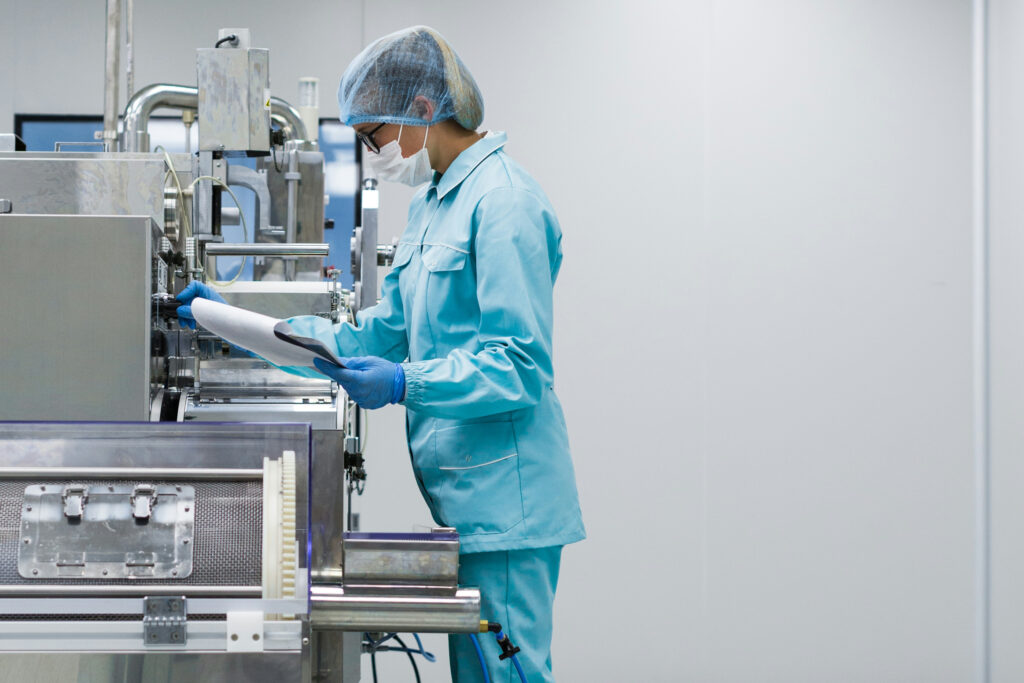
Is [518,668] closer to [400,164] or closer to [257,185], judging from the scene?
[400,164]

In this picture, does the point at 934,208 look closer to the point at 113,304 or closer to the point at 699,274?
the point at 699,274

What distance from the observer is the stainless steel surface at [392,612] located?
1.04 meters

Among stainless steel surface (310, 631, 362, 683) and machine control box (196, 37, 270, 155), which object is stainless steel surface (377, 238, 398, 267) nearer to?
machine control box (196, 37, 270, 155)

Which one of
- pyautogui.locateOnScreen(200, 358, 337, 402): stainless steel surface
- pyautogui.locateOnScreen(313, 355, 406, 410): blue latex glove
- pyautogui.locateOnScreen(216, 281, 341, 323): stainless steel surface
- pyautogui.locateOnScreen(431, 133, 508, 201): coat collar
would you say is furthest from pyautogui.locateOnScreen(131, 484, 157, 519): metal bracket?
pyautogui.locateOnScreen(216, 281, 341, 323): stainless steel surface

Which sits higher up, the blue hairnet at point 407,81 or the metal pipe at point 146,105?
the metal pipe at point 146,105

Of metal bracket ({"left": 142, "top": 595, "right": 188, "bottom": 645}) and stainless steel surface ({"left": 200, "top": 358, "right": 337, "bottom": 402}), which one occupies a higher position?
stainless steel surface ({"left": 200, "top": 358, "right": 337, "bottom": 402})

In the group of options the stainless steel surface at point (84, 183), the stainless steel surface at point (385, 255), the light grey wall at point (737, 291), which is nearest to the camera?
the stainless steel surface at point (84, 183)

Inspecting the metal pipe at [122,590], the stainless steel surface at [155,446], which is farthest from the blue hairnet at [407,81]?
the metal pipe at [122,590]

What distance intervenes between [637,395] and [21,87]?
7.51 ft

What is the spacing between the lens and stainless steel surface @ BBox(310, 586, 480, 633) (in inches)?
40.8

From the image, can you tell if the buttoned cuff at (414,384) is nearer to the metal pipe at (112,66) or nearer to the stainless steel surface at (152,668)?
the stainless steel surface at (152,668)

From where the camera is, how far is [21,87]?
3.51 m

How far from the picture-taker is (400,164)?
5.23 ft

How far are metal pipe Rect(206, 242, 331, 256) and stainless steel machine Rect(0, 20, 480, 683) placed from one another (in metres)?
0.31
